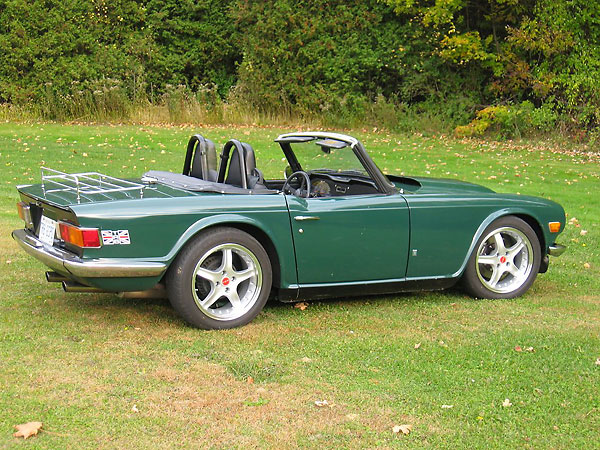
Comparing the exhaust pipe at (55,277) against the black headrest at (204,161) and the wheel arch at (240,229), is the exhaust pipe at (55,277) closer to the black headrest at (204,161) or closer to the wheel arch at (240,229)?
the wheel arch at (240,229)

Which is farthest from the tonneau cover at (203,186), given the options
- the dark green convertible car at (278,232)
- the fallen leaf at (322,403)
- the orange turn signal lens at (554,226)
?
the orange turn signal lens at (554,226)

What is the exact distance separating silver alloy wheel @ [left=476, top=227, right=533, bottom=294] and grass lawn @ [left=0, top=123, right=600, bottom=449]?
19 cm

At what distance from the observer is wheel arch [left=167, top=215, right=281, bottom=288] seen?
5.42 meters

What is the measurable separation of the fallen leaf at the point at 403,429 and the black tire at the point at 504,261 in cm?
260

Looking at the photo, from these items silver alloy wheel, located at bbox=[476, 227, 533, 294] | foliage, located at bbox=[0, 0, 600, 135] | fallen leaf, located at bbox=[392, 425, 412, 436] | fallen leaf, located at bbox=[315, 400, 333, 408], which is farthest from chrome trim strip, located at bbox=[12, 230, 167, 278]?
foliage, located at bbox=[0, 0, 600, 135]

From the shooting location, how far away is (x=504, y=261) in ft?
21.9

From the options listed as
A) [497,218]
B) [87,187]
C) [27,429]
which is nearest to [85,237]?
[87,187]

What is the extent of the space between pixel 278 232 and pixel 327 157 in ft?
3.38

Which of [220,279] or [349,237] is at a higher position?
[349,237]

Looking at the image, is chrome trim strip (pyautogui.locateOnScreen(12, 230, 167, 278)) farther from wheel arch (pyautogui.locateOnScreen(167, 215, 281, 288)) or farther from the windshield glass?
the windshield glass

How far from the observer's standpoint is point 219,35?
26125 mm

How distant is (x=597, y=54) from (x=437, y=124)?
4.29 metres

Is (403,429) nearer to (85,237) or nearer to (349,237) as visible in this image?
(349,237)

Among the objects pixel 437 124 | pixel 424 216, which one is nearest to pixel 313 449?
pixel 424 216
